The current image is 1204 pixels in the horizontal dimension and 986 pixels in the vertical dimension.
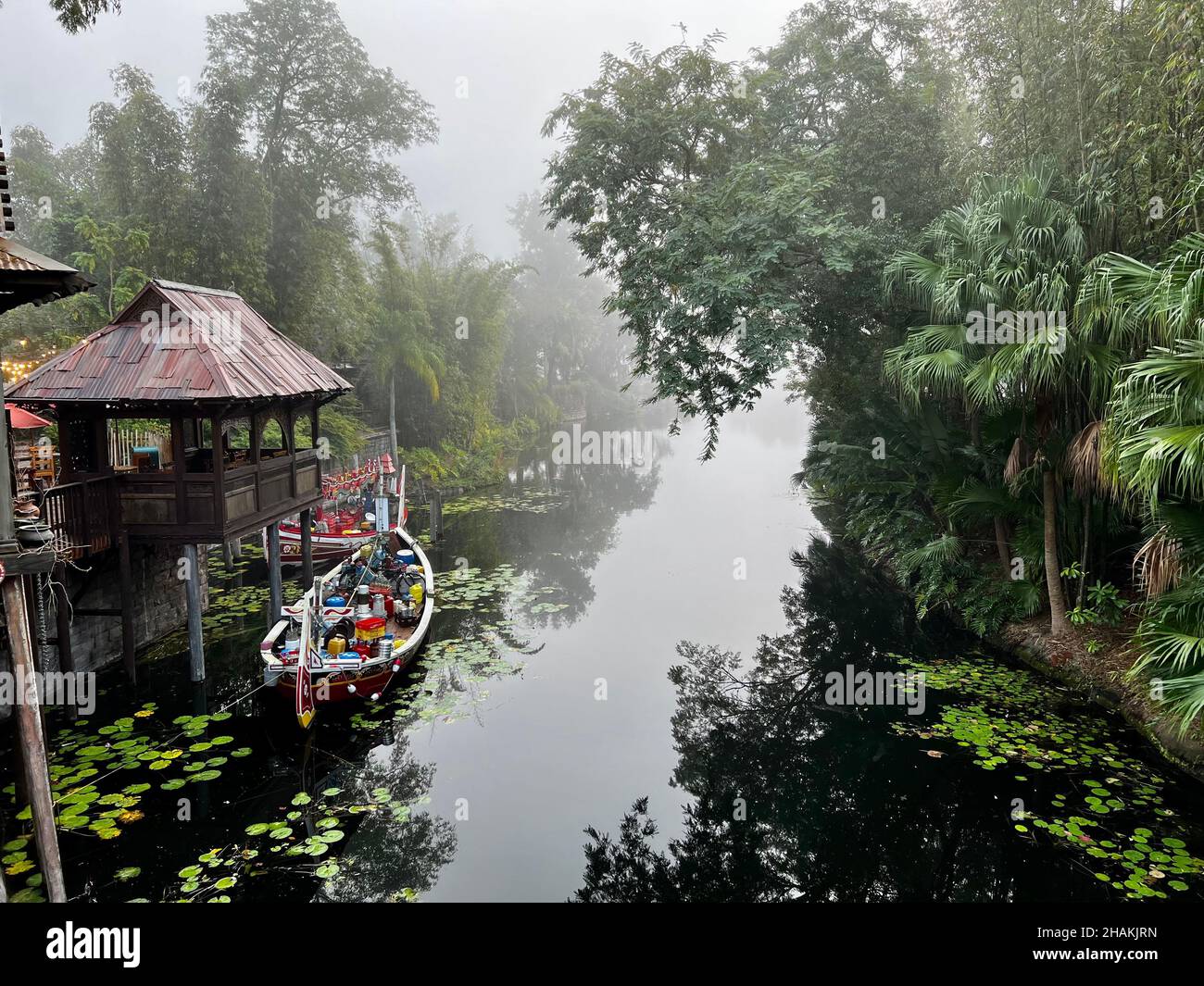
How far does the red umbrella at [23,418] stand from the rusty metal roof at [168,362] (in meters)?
1.85

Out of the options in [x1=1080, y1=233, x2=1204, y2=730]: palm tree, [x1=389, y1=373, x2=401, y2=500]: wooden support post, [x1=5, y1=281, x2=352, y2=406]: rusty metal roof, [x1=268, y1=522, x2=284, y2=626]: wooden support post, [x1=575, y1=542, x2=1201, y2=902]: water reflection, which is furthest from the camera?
[x1=389, y1=373, x2=401, y2=500]: wooden support post

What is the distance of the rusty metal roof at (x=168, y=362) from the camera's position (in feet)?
33.8

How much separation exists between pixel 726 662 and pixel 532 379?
36.1 metres

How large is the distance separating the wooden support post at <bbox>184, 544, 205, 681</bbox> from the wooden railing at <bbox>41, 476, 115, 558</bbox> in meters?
1.14

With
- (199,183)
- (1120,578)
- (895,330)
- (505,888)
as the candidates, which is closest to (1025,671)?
(1120,578)

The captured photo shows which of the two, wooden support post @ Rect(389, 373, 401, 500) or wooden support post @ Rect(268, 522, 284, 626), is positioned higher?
wooden support post @ Rect(389, 373, 401, 500)

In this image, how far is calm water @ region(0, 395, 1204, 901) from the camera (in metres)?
7.44

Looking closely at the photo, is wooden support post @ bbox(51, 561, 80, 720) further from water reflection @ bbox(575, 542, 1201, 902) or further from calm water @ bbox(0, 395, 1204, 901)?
water reflection @ bbox(575, 542, 1201, 902)

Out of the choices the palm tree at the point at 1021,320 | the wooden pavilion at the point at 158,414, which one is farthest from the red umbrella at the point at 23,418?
the palm tree at the point at 1021,320

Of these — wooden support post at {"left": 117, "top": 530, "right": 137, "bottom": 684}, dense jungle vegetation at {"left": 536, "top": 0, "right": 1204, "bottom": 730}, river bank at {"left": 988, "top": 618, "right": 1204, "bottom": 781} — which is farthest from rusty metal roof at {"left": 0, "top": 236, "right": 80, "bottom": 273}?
river bank at {"left": 988, "top": 618, "right": 1204, "bottom": 781}

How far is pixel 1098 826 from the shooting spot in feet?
25.5

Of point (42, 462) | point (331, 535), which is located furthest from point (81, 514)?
point (331, 535)

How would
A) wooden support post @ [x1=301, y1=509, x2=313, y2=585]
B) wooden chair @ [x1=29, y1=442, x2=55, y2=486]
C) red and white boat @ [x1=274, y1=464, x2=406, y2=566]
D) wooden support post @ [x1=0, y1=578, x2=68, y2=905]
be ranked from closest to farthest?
wooden support post @ [x1=0, y1=578, x2=68, y2=905], wooden chair @ [x1=29, y1=442, x2=55, y2=486], wooden support post @ [x1=301, y1=509, x2=313, y2=585], red and white boat @ [x1=274, y1=464, x2=406, y2=566]

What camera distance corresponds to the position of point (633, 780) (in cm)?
978
